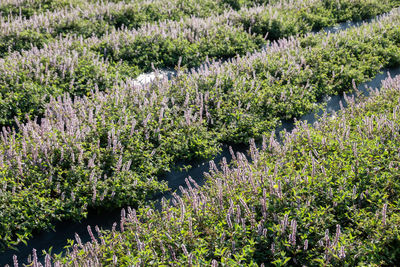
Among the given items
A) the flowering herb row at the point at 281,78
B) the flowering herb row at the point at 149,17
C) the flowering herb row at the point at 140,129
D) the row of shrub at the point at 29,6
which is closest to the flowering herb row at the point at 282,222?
the flowering herb row at the point at 140,129

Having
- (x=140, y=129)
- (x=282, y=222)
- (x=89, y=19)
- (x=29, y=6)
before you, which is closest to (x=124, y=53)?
(x=89, y=19)

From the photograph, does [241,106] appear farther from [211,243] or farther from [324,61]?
[211,243]

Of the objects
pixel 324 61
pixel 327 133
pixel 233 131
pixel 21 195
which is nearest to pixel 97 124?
pixel 21 195

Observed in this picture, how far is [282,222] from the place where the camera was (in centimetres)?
393

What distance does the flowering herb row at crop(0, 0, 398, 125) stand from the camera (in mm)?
7520

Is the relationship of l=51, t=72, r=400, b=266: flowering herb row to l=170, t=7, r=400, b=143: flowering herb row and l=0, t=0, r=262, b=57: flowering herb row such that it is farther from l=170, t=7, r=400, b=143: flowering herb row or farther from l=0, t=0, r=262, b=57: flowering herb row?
l=0, t=0, r=262, b=57: flowering herb row

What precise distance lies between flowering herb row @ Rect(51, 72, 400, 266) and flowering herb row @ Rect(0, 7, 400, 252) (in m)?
1.00

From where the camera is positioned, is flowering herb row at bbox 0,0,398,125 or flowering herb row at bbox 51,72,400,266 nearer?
flowering herb row at bbox 51,72,400,266

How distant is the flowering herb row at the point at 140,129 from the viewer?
518 centimetres

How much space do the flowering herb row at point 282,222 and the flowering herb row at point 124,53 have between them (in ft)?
11.3

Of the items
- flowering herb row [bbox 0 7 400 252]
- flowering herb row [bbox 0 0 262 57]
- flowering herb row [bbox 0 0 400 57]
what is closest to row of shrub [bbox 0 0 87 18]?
flowering herb row [bbox 0 0 262 57]

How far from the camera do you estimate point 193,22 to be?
11094 millimetres

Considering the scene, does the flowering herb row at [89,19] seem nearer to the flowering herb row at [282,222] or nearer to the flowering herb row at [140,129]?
the flowering herb row at [140,129]

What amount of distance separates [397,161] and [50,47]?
7.81m
